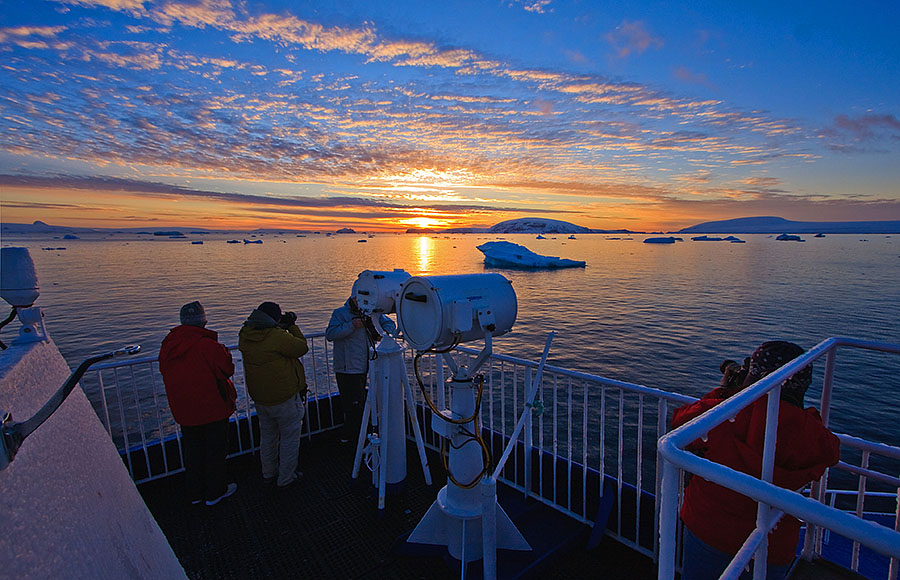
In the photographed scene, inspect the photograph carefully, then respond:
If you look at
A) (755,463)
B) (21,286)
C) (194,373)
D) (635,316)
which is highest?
(21,286)

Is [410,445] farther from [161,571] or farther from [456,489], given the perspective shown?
[161,571]

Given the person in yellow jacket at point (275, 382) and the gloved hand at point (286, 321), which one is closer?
the person in yellow jacket at point (275, 382)

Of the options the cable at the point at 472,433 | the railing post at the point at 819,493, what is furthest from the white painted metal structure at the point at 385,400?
the railing post at the point at 819,493

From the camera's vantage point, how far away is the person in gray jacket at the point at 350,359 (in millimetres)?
4629

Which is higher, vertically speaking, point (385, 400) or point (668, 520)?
point (668, 520)

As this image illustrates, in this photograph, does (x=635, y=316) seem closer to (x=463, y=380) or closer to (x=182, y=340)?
(x=463, y=380)

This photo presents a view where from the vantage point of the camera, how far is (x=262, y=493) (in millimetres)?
4211

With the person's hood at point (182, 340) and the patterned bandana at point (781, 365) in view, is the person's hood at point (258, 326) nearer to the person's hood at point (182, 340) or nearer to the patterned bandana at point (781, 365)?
the person's hood at point (182, 340)

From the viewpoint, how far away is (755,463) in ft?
6.08

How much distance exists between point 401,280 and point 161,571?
8.02 ft

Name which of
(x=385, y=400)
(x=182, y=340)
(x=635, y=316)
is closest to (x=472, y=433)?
(x=385, y=400)

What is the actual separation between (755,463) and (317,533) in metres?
3.26

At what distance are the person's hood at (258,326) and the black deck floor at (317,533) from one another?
154cm

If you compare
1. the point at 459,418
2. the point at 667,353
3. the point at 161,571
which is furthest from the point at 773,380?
the point at 667,353
